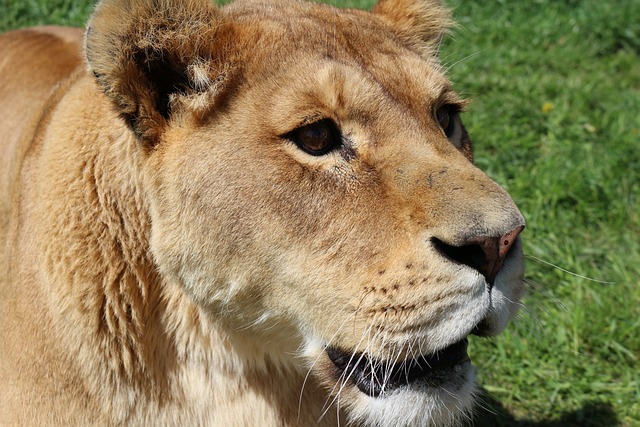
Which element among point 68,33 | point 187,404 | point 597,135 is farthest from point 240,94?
point 597,135

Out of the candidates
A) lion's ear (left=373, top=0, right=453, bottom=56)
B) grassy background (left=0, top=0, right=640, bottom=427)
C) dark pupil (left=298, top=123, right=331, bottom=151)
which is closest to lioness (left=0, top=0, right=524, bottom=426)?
dark pupil (left=298, top=123, right=331, bottom=151)

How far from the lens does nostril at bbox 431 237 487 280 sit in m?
2.09

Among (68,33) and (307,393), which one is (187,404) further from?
(68,33)

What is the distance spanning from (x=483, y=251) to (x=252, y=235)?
616 millimetres

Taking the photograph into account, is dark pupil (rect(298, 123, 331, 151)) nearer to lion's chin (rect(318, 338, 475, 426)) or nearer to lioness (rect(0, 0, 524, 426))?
lioness (rect(0, 0, 524, 426))

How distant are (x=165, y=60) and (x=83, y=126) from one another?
45 centimetres

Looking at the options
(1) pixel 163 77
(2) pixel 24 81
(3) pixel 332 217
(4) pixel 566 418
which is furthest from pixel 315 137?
(2) pixel 24 81

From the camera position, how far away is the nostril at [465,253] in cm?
209

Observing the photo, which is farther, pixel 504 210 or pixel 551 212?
pixel 551 212

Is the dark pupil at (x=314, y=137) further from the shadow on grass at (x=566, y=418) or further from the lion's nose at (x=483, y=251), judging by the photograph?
the shadow on grass at (x=566, y=418)

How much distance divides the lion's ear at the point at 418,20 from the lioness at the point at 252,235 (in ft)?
0.74

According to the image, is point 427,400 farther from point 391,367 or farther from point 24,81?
point 24,81

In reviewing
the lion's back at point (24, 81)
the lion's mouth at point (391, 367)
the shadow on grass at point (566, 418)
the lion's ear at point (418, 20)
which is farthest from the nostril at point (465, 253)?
the lion's back at point (24, 81)

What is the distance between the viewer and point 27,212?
8.98ft
